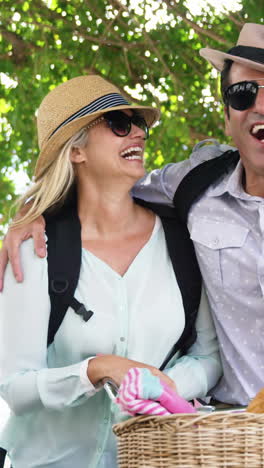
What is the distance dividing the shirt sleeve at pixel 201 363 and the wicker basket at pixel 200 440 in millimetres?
976

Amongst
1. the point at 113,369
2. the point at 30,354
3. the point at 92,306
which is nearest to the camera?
the point at 113,369

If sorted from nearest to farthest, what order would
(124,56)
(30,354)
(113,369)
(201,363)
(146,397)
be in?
(146,397) < (113,369) < (30,354) < (201,363) < (124,56)

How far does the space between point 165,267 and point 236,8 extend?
5.74 feet

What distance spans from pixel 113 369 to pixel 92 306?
0.52 metres

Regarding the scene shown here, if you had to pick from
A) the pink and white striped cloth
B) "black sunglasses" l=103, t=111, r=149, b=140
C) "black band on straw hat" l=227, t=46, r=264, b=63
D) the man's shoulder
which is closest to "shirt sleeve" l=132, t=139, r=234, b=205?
the man's shoulder

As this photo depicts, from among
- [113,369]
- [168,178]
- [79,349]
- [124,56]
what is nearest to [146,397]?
[113,369]

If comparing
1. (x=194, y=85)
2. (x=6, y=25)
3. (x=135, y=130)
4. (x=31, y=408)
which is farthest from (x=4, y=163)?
(x=31, y=408)

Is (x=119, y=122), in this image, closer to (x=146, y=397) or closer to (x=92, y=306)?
(x=92, y=306)

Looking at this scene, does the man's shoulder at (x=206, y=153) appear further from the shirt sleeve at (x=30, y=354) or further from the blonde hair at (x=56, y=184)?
the shirt sleeve at (x=30, y=354)

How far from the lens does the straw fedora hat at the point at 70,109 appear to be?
12.2 ft

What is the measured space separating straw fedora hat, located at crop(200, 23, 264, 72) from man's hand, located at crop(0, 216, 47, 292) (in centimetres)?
99

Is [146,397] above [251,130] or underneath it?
underneath

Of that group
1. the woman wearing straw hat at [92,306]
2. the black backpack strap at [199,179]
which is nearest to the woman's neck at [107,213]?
the woman wearing straw hat at [92,306]

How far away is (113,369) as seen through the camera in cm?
296
